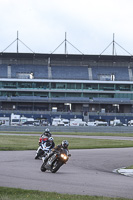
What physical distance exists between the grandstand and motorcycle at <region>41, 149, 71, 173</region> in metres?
85.7

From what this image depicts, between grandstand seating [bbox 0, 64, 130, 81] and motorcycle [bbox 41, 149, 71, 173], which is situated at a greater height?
grandstand seating [bbox 0, 64, 130, 81]

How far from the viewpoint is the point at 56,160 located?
17750 mm

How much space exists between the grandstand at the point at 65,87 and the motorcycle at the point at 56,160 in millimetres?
85721

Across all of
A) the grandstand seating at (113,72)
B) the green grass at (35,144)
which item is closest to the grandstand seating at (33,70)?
the grandstand seating at (113,72)

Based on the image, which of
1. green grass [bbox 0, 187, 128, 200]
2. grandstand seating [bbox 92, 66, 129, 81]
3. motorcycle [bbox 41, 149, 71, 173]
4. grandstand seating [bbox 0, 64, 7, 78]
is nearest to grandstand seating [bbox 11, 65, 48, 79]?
grandstand seating [bbox 0, 64, 7, 78]

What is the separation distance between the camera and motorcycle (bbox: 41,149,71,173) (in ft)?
57.7

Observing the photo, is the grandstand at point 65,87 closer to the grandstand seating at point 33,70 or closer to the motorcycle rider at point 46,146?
the grandstand seating at point 33,70

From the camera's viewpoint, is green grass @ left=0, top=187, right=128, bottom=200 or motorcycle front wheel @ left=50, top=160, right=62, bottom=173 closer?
green grass @ left=0, top=187, right=128, bottom=200

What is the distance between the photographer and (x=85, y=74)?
111688 mm

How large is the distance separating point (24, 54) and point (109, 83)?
72.7ft

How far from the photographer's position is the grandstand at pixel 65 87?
108 metres

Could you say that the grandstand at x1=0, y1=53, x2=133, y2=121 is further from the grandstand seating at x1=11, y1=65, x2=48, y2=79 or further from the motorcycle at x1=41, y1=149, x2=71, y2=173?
the motorcycle at x1=41, y1=149, x2=71, y2=173

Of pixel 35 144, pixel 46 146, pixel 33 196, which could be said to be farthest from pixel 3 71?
pixel 33 196

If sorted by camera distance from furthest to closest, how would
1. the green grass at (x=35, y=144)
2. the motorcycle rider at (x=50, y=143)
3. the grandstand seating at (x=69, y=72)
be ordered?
the grandstand seating at (x=69, y=72) → the green grass at (x=35, y=144) → the motorcycle rider at (x=50, y=143)
